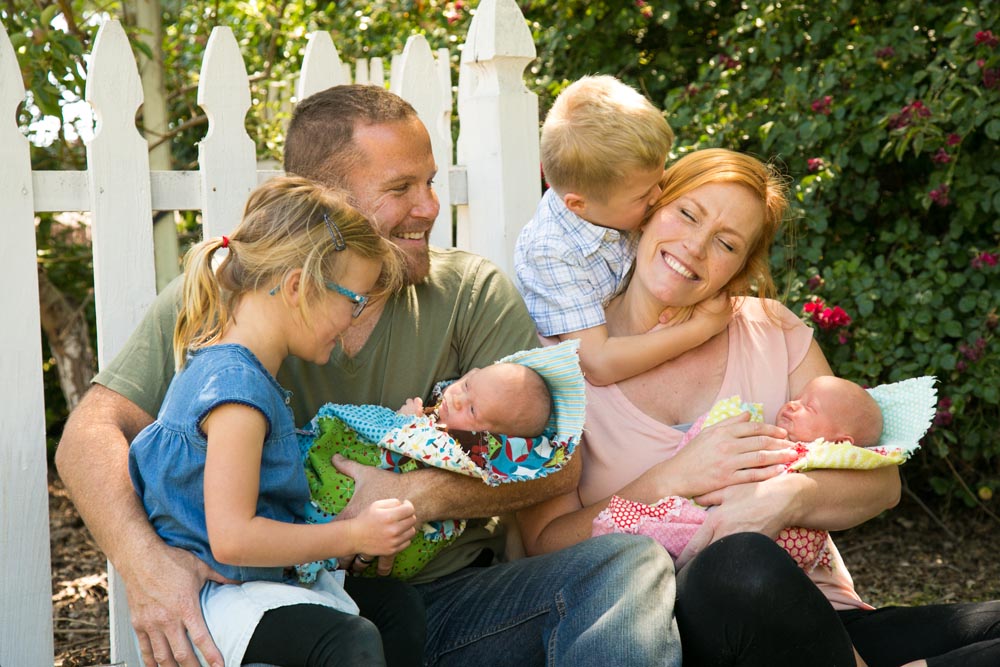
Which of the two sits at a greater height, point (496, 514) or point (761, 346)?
point (761, 346)

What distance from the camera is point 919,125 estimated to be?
3.99 m

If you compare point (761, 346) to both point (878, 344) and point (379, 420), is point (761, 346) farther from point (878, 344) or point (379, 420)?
point (878, 344)

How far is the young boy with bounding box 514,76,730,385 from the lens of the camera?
109 inches

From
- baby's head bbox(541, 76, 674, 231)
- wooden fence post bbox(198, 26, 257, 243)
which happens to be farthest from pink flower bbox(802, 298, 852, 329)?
wooden fence post bbox(198, 26, 257, 243)

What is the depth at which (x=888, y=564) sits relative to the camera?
177 inches

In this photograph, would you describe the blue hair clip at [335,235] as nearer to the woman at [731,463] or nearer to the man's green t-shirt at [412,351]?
the man's green t-shirt at [412,351]

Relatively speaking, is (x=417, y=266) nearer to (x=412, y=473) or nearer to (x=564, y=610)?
(x=412, y=473)

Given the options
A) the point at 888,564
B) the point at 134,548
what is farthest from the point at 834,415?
the point at 888,564

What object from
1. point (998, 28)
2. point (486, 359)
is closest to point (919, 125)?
point (998, 28)

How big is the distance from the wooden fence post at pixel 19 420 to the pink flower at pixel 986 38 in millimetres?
3034

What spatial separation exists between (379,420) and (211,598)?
0.51 meters

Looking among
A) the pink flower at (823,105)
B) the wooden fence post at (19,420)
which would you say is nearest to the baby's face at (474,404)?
the wooden fence post at (19,420)

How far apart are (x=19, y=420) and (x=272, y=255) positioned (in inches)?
33.3

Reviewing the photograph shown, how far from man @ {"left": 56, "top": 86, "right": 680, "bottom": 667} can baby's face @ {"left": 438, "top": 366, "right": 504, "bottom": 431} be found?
0.12m
